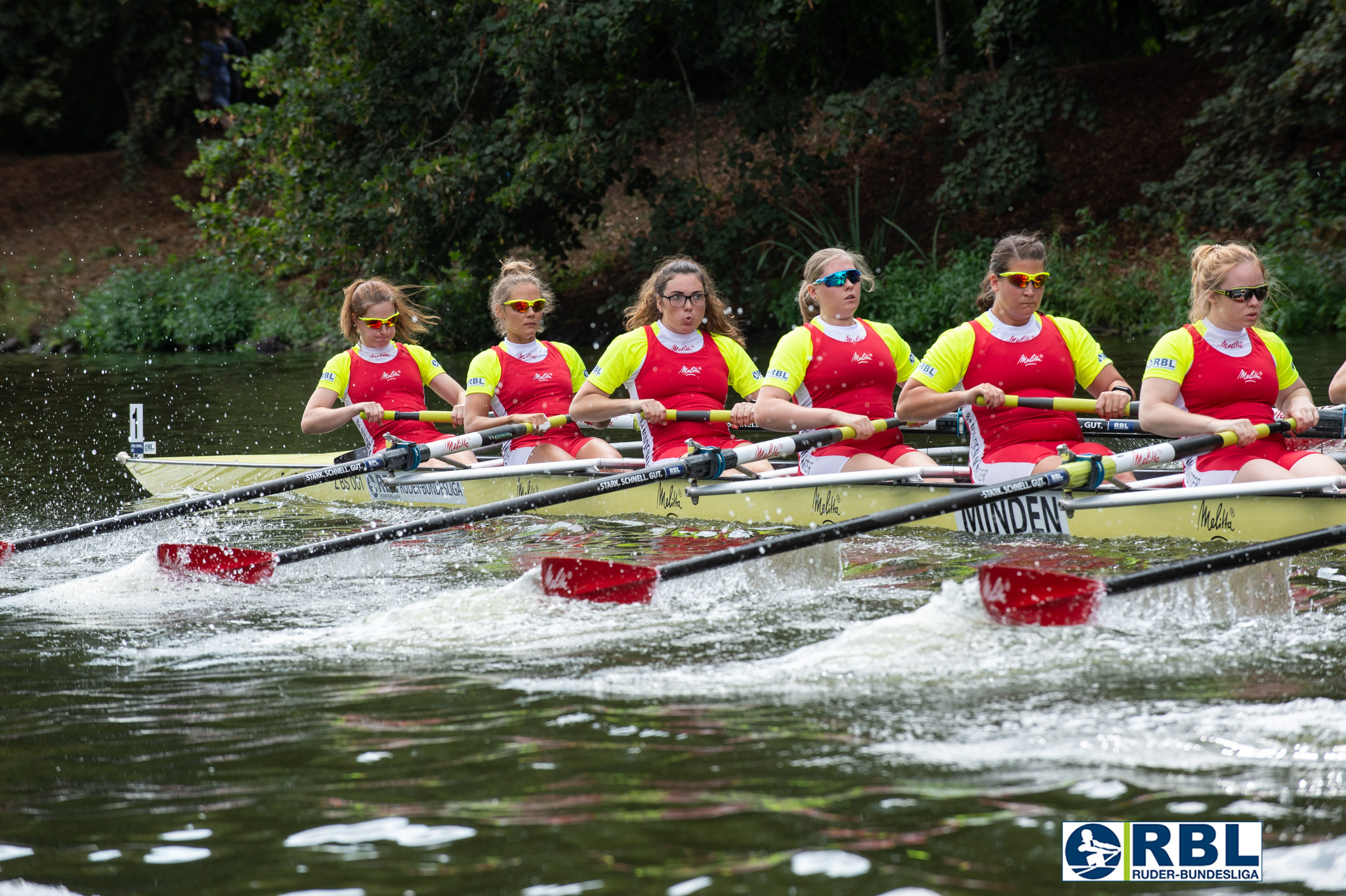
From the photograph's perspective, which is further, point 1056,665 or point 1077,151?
point 1077,151

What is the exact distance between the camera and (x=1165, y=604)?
4582 mm

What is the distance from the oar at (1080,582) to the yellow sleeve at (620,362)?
287cm

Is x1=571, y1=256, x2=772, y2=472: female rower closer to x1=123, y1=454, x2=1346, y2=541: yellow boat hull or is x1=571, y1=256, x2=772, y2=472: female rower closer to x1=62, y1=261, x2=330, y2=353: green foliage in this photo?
x1=123, y1=454, x2=1346, y2=541: yellow boat hull

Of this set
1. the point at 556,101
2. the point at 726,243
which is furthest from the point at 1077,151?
the point at 556,101

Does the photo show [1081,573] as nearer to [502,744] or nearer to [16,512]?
[502,744]

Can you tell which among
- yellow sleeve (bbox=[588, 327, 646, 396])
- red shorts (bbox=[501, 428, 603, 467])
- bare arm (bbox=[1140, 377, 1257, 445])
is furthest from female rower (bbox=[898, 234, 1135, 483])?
red shorts (bbox=[501, 428, 603, 467])

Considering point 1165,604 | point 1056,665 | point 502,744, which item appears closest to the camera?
point 502,744

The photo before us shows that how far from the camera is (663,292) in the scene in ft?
22.5

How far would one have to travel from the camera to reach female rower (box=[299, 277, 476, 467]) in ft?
26.6

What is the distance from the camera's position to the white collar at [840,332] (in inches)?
259

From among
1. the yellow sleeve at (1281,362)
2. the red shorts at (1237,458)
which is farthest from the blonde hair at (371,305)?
the yellow sleeve at (1281,362)

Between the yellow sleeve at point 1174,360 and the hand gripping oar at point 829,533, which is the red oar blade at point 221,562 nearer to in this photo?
the hand gripping oar at point 829,533

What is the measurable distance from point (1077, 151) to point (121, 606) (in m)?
18.4

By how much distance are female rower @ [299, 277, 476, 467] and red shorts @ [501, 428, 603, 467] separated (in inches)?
18.2
